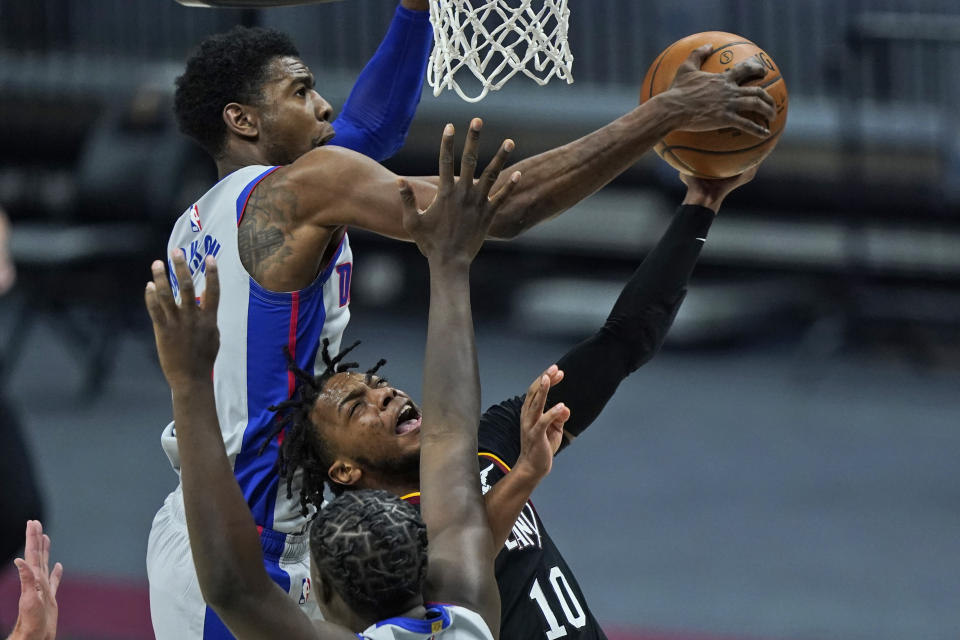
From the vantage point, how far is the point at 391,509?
248 centimetres

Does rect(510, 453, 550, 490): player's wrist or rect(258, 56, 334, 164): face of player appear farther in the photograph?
rect(258, 56, 334, 164): face of player

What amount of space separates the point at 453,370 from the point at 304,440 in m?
0.66

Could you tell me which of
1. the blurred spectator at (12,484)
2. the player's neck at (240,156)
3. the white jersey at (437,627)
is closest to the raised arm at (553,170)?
the player's neck at (240,156)

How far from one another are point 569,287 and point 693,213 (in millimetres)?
6452

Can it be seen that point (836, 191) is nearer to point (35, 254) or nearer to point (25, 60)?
point (35, 254)

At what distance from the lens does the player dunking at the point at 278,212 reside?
3027mm

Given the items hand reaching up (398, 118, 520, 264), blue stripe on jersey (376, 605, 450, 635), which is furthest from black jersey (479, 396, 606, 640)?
hand reaching up (398, 118, 520, 264)

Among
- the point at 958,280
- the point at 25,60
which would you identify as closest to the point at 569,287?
the point at 958,280

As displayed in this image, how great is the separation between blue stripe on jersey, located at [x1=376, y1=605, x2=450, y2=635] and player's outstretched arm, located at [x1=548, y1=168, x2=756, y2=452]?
3.37ft

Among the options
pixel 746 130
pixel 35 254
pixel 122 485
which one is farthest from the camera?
pixel 35 254

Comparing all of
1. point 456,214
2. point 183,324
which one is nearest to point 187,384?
point 183,324

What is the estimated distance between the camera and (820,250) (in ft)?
33.3

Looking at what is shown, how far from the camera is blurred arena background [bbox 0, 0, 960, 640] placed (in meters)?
6.71

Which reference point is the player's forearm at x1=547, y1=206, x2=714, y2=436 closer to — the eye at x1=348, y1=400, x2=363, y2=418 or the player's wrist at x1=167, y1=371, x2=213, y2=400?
the eye at x1=348, y1=400, x2=363, y2=418
